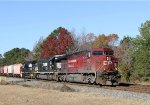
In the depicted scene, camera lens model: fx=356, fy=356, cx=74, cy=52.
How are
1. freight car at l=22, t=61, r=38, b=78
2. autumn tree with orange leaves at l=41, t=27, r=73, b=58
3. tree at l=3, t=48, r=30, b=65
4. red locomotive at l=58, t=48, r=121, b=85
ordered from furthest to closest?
tree at l=3, t=48, r=30, b=65
autumn tree with orange leaves at l=41, t=27, r=73, b=58
freight car at l=22, t=61, r=38, b=78
red locomotive at l=58, t=48, r=121, b=85

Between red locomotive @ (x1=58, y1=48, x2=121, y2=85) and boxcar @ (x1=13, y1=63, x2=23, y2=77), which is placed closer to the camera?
red locomotive @ (x1=58, y1=48, x2=121, y2=85)

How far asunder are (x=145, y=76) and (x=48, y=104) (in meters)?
30.8

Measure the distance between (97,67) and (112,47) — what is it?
58.4m

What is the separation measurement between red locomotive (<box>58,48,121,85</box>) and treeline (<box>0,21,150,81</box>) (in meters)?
8.91

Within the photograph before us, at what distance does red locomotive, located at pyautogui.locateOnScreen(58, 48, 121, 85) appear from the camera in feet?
99.3

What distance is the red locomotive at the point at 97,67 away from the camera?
30266 mm

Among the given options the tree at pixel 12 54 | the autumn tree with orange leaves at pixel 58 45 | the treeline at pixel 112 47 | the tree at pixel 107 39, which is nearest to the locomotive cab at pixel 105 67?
the treeline at pixel 112 47

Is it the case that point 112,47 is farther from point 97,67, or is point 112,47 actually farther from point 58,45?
point 97,67

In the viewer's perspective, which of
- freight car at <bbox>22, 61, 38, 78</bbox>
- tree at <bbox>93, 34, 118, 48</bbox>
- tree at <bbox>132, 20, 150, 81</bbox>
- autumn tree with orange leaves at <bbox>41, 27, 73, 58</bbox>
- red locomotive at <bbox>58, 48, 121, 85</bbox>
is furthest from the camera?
tree at <bbox>93, 34, 118, 48</bbox>

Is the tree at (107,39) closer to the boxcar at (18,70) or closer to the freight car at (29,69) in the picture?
the boxcar at (18,70)

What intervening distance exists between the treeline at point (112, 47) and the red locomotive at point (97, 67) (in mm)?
8913

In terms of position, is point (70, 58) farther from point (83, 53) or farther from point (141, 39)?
point (141, 39)

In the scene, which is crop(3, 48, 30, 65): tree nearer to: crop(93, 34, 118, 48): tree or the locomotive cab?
crop(93, 34, 118, 48): tree

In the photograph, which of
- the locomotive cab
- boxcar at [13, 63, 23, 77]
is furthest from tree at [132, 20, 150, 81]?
boxcar at [13, 63, 23, 77]
